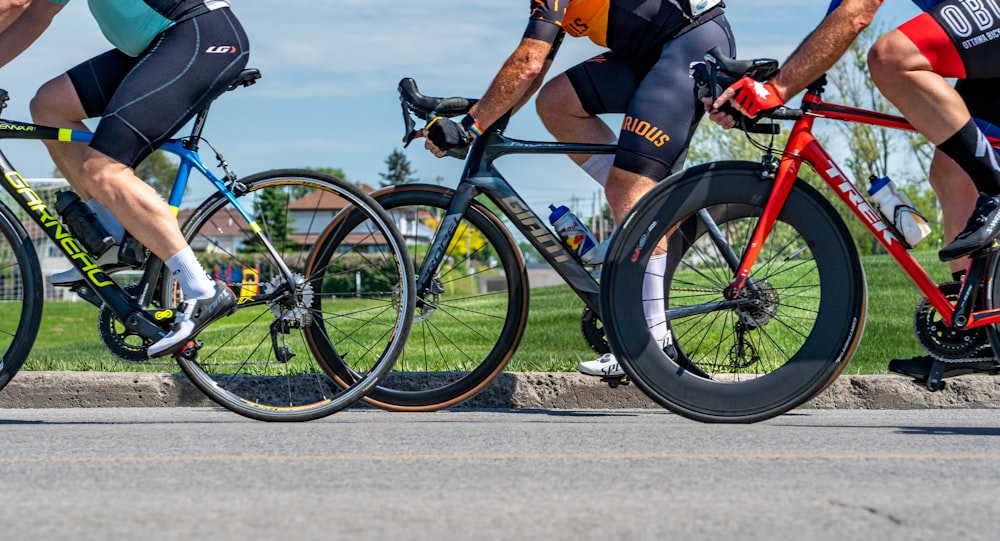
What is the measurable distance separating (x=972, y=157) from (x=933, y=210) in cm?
6071

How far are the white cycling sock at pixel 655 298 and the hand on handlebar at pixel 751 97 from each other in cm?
79

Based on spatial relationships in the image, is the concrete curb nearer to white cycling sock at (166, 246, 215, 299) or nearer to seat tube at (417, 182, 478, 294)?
seat tube at (417, 182, 478, 294)

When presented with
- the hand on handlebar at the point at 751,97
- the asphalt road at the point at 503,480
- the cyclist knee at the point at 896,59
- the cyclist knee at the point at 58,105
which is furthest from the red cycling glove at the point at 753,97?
the cyclist knee at the point at 58,105

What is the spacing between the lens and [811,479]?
3.58m

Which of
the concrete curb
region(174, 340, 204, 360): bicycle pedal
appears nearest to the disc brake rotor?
region(174, 340, 204, 360): bicycle pedal

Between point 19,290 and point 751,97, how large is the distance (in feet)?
10.2

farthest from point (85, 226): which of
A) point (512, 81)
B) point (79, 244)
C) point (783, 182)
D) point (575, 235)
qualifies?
point (783, 182)

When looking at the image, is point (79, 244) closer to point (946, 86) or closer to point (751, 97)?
point (751, 97)

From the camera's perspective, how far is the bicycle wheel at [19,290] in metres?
5.32

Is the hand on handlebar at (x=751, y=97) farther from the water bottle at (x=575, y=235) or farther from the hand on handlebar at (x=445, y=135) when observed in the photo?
the hand on handlebar at (x=445, y=135)

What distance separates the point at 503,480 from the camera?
360cm

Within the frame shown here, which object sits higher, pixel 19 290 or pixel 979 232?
pixel 979 232

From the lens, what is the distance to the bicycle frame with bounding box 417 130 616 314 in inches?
223

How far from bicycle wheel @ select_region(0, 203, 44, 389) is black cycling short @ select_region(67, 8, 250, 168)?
1.90 feet
